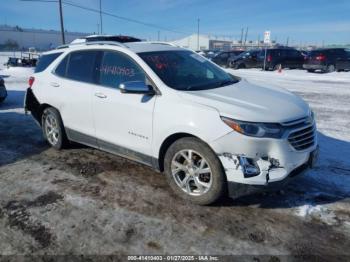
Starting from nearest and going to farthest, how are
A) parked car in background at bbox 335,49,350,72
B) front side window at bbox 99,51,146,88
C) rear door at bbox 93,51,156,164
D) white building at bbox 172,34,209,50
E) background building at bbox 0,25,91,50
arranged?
rear door at bbox 93,51,156,164, front side window at bbox 99,51,146,88, parked car in background at bbox 335,49,350,72, background building at bbox 0,25,91,50, white building at bbox 172,34,209,50

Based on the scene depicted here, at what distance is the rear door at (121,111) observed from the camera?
4172 mm

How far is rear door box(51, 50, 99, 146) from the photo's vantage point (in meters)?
4.89

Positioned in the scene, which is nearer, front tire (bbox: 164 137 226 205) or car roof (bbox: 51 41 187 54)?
front tire (bbox: 164 137 226 205)

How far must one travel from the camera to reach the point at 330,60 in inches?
883

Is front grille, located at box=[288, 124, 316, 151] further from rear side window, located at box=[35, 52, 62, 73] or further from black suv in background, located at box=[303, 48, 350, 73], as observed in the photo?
black suv in background, located at box=[303, 48, 350, 73]

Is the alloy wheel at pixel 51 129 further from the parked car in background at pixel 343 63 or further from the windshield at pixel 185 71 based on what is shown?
the parked car in background at pixel 343 63

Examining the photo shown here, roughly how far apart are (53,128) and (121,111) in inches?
77.6

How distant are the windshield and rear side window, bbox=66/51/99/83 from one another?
3.01 feet

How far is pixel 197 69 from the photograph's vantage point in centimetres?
476

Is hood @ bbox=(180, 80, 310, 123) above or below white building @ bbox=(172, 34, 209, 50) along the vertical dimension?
below

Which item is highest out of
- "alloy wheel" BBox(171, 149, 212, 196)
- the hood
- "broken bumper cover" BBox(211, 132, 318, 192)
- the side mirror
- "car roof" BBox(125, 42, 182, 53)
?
"car roof" BBox(125, 42, 182, 53)

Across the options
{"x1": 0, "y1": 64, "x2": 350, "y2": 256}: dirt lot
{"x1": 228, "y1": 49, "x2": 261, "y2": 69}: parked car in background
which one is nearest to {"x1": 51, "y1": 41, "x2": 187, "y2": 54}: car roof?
{"x1": 0, "y1": 64, "x2": 350, "y2": 256}: dirt lot

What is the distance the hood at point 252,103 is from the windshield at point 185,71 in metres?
0.27

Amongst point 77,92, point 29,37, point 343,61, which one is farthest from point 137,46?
point 29,37
